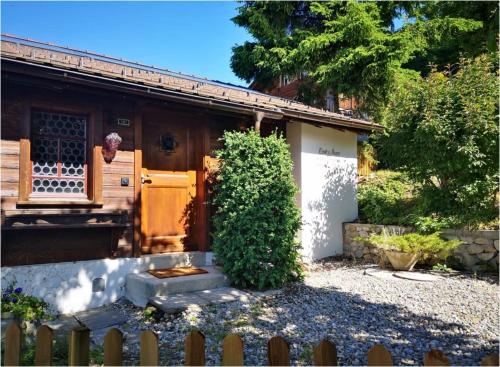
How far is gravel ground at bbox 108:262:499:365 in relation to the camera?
11.0 ft

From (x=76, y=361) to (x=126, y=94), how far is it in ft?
14.6

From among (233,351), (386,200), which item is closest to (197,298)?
(233,351)

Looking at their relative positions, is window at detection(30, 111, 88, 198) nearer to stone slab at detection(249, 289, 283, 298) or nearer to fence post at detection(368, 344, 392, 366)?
stone slab at detection(249, 289, 283, 298)

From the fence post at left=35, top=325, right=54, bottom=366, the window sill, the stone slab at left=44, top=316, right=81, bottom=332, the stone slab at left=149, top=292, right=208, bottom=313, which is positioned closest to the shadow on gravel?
the stone slab at left=149, top=292, right=208, bottom=313

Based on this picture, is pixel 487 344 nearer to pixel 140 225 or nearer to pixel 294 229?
pixel 294 229

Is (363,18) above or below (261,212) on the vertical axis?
above

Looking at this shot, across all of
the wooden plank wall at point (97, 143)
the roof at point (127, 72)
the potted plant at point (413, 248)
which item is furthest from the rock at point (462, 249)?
the wooden plank wall at point (97, 143)

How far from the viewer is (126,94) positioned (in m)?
5.53

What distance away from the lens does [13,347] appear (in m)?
1.95

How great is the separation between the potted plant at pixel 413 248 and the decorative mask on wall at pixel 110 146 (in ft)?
17.2

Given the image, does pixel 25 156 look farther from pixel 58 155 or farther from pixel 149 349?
pixel 149 349

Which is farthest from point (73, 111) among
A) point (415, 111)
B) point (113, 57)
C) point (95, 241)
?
point (415, 111)

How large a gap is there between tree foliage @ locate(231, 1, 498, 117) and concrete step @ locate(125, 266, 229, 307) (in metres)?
8.05

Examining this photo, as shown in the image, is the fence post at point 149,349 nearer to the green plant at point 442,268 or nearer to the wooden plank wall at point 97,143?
the wooden plank wall at point 97,143
